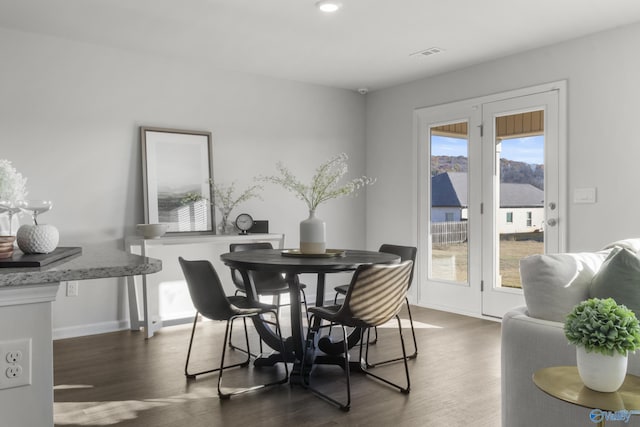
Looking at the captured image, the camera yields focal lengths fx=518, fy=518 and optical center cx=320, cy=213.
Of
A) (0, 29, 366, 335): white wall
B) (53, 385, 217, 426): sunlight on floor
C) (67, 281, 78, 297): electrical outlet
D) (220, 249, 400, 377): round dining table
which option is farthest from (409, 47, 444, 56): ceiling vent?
(67, 281, 78, 297): electrical outlet

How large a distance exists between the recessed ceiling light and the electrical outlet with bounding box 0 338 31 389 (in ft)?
9.77

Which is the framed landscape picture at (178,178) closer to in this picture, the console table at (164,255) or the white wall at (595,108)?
the console table at (164,255)

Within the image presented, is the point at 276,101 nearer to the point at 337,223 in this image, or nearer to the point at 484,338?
the point at 337,223

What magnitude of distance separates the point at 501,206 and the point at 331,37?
2254 mm

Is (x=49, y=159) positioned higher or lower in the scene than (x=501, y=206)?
higher

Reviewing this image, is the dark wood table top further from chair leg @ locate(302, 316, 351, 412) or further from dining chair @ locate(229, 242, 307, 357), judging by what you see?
dining chair @ locate(229, 242, 307, 357)

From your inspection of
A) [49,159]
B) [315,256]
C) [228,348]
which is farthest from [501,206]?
[49,159]

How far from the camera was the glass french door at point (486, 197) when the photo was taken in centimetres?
462

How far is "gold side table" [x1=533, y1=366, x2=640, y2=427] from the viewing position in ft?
4.32

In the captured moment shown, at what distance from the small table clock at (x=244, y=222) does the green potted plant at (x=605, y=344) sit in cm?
396

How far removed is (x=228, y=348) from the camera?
13.1 feet

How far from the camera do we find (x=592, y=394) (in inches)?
54.6

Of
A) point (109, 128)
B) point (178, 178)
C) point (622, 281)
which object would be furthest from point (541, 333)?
point (109, 128)

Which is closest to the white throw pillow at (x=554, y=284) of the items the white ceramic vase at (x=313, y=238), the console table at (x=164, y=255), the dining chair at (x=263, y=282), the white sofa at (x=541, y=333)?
the white sofa at (x=541, y=333)
